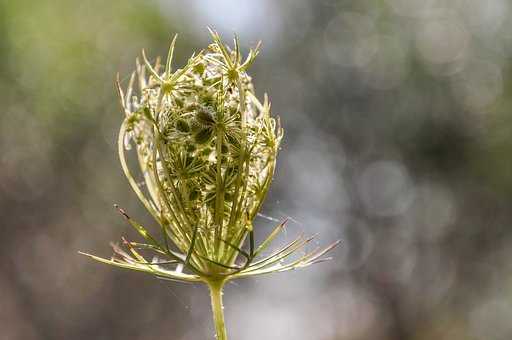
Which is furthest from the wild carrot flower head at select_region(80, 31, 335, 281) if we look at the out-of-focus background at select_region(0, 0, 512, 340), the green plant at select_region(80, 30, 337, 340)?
the out-of-focus background at select_region(0, 0, 512, 340)

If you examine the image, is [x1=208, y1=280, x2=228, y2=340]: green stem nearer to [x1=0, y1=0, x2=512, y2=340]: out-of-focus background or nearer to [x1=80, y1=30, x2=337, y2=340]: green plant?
[x1=80, y1=30, x2=337, y2=340]: green plant

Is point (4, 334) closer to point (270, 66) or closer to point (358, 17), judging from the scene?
point (270, 66)

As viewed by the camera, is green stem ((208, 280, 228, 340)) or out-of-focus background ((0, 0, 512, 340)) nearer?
green stem ((208, 280, 228, 340))

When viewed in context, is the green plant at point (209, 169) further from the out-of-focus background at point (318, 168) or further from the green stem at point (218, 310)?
the out-of-focus background at point (318, 168)

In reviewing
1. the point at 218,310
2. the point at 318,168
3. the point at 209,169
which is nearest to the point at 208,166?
the point at 209,169

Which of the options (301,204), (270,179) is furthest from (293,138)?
(270,179)

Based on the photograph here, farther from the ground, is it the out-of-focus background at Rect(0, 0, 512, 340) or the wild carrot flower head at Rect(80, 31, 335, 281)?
the out-of-focus background at Rect(0, 0, 512, 340)

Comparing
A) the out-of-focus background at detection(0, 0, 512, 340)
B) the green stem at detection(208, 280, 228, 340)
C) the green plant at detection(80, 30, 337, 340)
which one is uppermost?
the out-of-focus background at detection(0, 0, 512, 340)
